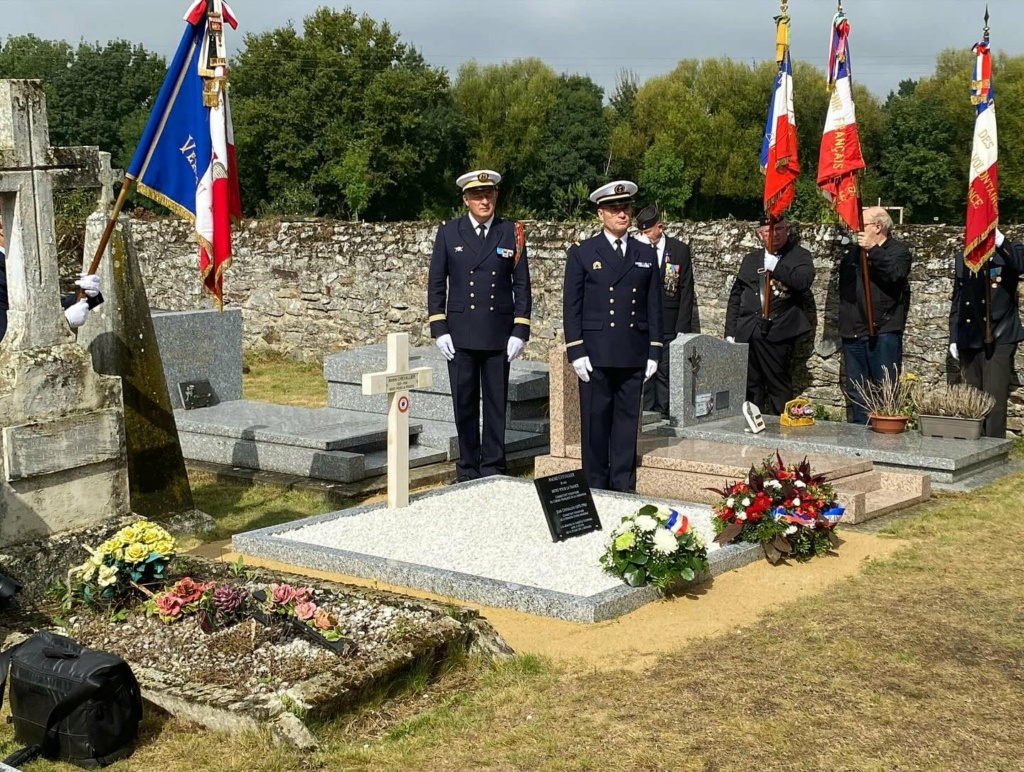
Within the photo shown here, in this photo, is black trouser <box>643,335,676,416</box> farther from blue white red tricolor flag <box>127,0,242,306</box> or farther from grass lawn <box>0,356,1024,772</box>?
grass lawn <box>0,356,1024,772</box>

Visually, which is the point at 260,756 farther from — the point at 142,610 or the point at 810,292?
the point at 810,292

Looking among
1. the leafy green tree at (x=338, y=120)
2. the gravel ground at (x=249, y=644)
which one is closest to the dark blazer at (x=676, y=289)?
the gravel ground at (x=249, y=644)

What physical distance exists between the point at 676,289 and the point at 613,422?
2.83m

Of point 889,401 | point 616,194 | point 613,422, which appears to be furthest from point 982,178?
point 613,422

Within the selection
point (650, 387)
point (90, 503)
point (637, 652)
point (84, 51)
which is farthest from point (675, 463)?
point (84, 51)

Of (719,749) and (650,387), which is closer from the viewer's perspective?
(719,749)

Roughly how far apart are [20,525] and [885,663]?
12.4 ft

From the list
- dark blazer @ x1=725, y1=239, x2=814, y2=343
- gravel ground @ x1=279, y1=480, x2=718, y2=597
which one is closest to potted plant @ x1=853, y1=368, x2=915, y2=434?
dark blazer @ x1=725, y1=239, x2=814, y2=343

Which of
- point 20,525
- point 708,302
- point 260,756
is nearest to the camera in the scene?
point 260,756

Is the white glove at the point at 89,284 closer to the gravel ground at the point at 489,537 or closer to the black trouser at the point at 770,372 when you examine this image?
the gravel ground at the point at 489,537

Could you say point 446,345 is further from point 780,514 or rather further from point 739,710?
point 739,710

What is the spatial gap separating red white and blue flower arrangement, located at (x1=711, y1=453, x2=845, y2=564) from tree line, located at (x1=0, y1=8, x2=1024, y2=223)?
37522 millimetres

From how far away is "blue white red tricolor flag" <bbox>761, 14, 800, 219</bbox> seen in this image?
10742 millimetres

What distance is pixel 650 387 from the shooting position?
11.0 meters
